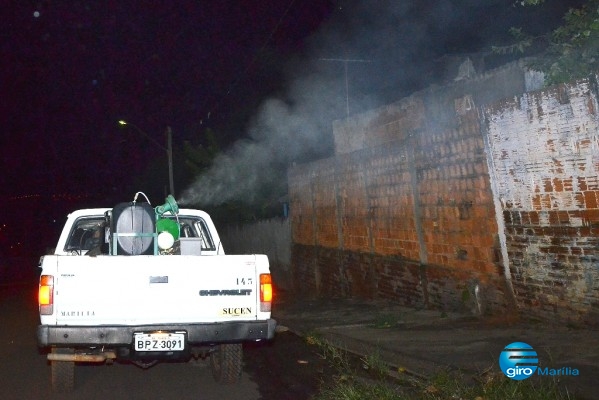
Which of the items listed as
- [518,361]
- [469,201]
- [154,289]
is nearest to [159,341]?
[154,289]

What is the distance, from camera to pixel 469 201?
26.3 ft

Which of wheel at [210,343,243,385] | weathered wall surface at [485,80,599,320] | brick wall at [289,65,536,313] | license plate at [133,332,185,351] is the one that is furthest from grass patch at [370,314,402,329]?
license plate at [133,332,185,351]

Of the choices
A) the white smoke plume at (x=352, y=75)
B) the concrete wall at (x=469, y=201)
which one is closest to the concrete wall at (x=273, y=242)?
the white smoke plume at (x=352, y=75)

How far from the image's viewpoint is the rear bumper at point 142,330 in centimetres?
498

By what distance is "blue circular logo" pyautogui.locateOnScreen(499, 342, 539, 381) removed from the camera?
5215 mm

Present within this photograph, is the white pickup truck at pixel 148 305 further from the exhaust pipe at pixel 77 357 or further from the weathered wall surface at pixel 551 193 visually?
the weathered wall surface at pixel 551 193

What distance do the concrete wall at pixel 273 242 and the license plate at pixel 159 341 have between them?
912 cm

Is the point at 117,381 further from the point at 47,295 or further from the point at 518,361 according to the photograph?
the point at 518,361

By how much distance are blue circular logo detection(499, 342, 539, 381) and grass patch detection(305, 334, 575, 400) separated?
0.12m

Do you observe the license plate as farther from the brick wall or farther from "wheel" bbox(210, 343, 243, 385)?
the brick wall

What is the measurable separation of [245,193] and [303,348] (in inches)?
426

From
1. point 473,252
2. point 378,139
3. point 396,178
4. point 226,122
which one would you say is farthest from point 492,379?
point 226,122

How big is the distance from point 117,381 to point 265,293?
2079mm

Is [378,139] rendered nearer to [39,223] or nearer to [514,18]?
[514,18]
